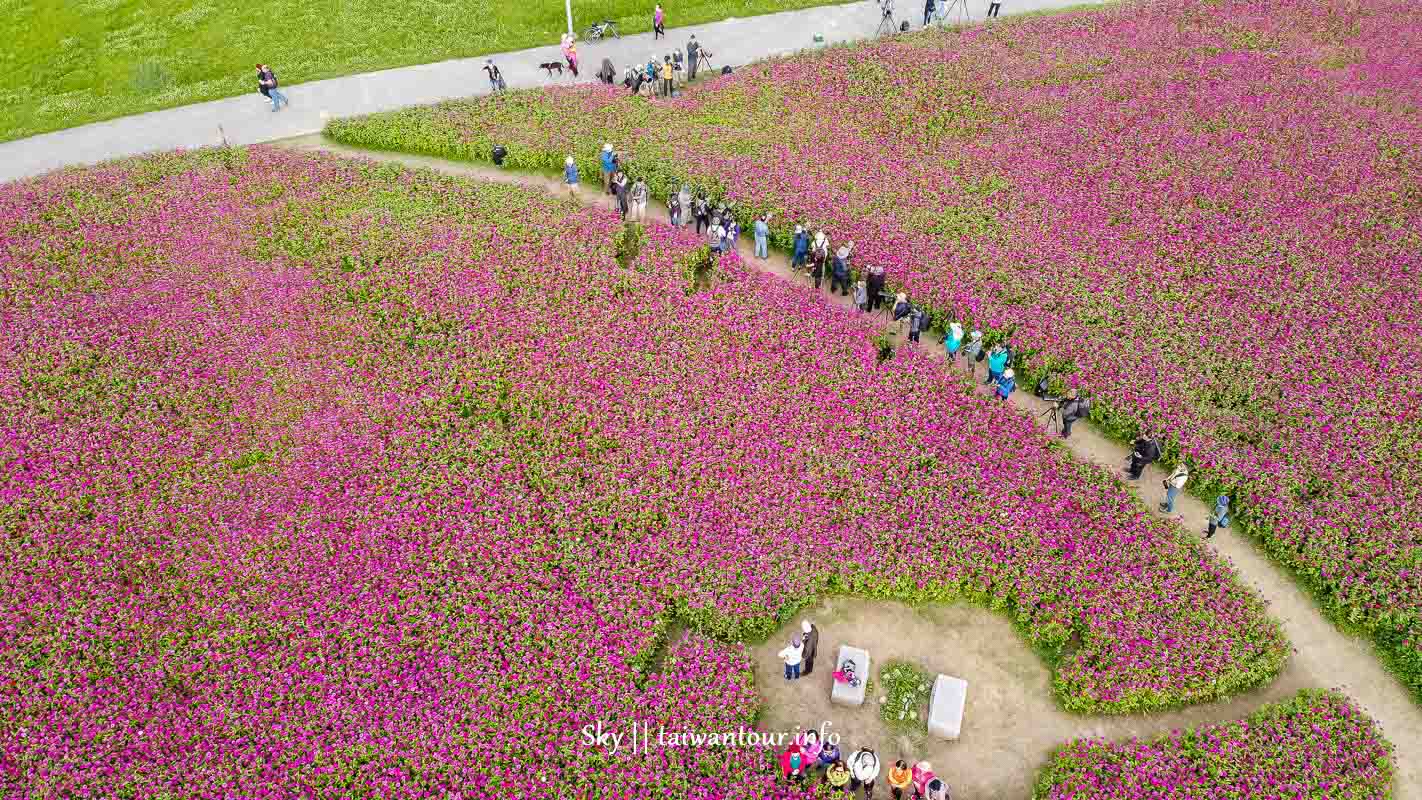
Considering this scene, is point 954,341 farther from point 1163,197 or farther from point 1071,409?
point 1163,197

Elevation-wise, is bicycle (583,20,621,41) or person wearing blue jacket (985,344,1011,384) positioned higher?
bicycle (583,20,621,41)

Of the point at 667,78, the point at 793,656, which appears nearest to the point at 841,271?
the point at 793,656

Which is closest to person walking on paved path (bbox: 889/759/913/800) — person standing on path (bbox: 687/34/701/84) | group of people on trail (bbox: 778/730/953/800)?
group of people on trail (bbox: 778/730/953/800)

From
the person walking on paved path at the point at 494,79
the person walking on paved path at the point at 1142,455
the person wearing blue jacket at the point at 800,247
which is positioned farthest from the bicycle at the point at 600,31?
the person walking on paved path at the point at 1142,455

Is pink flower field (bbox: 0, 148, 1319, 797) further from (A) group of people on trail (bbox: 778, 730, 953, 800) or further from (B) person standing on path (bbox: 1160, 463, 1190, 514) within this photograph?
(B) person standing on path (bbox: 1160, 463, 1190, 514)

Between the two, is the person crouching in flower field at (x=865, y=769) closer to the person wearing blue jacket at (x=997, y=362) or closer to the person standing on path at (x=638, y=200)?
the person wearing blue jacket at (x=997, y=362)

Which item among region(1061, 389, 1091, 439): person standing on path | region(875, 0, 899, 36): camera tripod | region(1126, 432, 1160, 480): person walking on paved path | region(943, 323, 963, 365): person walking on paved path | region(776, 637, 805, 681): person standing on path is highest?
region(875, 0, 899, 36): camera tripod
